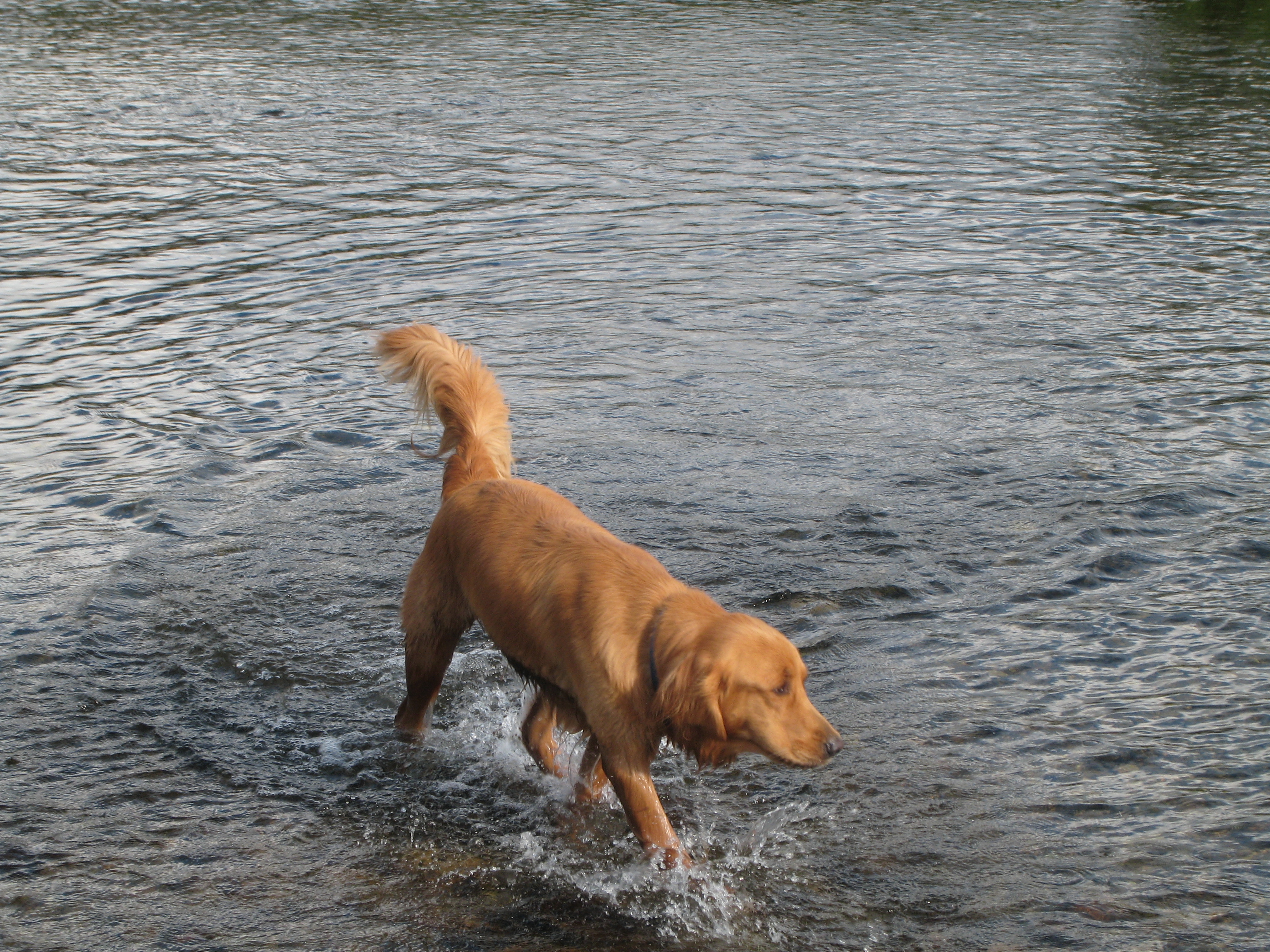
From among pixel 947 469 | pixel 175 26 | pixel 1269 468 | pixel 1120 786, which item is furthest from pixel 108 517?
pixel 175 26

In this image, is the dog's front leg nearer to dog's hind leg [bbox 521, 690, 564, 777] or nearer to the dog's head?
the dog's head

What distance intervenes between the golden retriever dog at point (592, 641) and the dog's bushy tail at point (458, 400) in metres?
0.01

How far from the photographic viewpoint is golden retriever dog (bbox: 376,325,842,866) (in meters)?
4.37

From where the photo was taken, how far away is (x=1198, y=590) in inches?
258

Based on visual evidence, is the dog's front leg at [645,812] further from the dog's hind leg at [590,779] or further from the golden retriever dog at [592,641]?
the dog's hind leg at [590,779]

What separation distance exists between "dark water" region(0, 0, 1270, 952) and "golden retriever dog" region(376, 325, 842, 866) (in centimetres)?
38

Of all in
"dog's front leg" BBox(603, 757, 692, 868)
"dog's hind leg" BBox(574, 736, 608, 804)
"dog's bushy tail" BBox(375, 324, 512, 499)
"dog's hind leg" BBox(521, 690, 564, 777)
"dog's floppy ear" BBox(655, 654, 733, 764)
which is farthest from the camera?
"dog's bushy tail" BBox(375, 324, 512, 499)

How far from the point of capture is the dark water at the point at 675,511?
4.67 meters

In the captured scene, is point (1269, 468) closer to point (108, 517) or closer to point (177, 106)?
point (108, 517)

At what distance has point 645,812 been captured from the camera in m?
4.63

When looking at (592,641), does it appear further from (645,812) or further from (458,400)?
(458,400)

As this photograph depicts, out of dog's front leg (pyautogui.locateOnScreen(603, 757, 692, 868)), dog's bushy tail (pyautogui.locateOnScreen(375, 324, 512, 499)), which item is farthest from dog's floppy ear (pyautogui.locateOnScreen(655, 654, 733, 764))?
dog's bushy tail (pyautogui.locateOnScreen(375, 324, 512, 499))

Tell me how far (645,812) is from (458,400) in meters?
2.08

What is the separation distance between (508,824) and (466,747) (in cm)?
62
